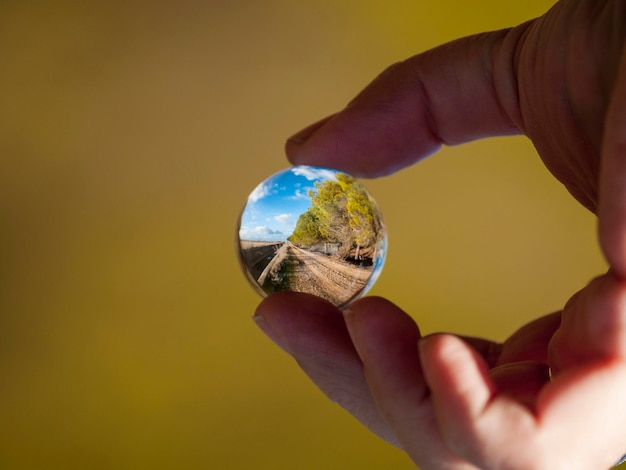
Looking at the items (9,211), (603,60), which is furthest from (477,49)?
(9,211)

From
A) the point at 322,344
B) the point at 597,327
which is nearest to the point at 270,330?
the point at 322,344

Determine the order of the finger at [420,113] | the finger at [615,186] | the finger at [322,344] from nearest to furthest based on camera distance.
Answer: the finger at [615,186], the finger at [322,344], the finger at [420,113]

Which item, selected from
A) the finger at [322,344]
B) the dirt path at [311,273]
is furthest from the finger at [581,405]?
the dirt path at [311,273]

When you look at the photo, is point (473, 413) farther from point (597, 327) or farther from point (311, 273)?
point (311, 273)

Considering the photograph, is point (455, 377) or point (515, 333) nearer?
point (455, 377)

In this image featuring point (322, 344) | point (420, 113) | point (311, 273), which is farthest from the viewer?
point (420, 113)

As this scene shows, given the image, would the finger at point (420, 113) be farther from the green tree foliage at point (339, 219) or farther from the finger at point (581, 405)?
the finger at point (581, 405)

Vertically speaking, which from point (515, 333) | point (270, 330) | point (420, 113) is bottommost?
point (515, 333)
